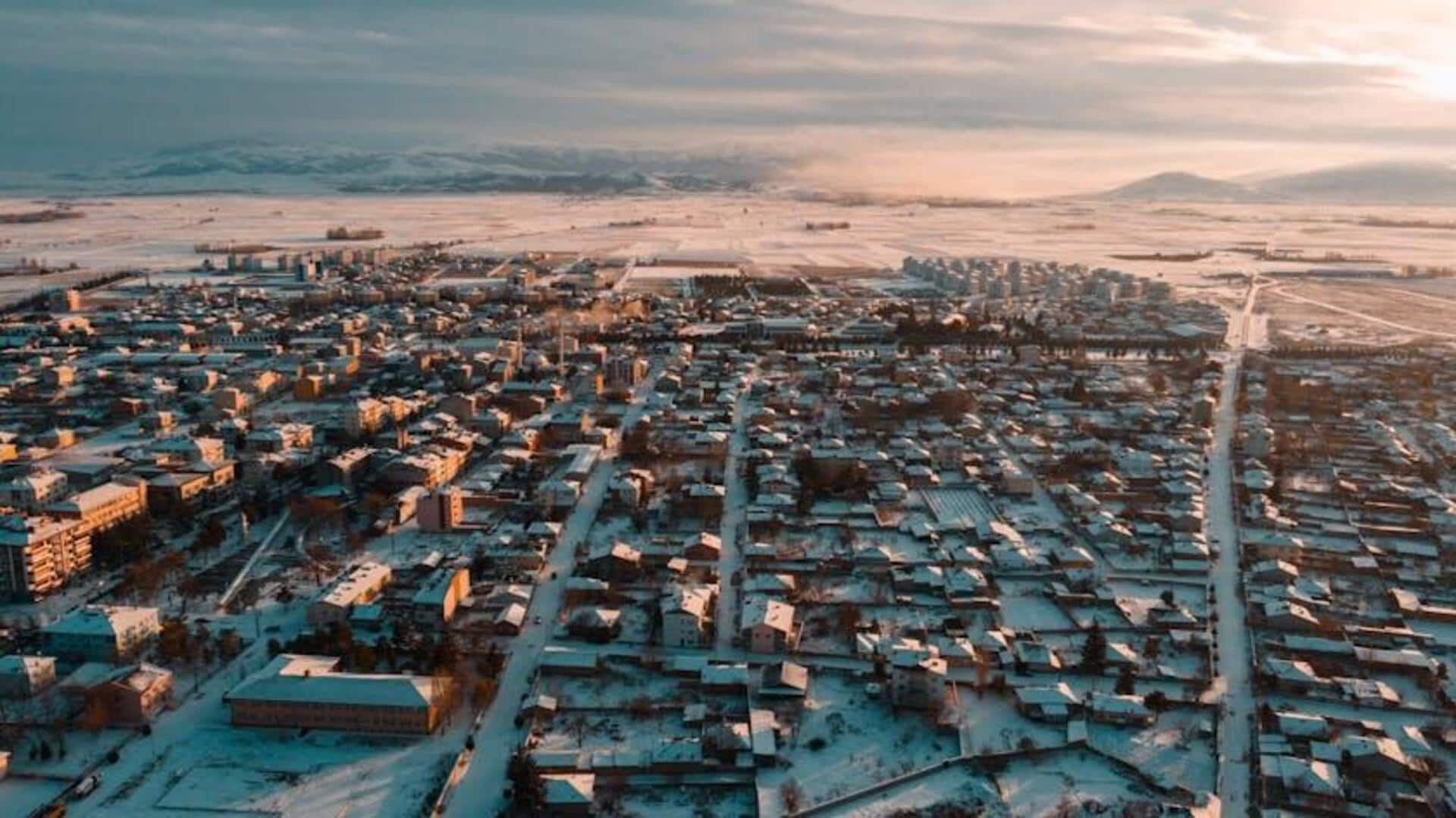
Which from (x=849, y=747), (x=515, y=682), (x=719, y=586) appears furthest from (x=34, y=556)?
(x=849, y=747)

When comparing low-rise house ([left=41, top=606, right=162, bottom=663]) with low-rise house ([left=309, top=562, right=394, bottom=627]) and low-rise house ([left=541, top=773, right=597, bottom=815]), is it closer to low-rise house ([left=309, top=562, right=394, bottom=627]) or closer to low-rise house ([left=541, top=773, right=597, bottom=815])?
low-rise house ([left=309, top=562, right=394, bottom=627])

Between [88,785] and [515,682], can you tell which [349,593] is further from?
[88,785]

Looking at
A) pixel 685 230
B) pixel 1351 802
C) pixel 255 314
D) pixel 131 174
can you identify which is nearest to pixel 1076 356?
pixel 1351 802

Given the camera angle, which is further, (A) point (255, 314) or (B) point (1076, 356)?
(A) point (255, 314)

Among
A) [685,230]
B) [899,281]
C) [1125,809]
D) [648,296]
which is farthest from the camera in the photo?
[685,230]

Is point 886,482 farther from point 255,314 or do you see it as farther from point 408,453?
Result: point 255,314

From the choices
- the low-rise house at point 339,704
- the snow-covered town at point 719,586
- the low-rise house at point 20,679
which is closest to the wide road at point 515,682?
the snow-covered town at point 719,586

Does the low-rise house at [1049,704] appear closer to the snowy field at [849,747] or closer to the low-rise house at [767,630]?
the snowy field at [849,747]
